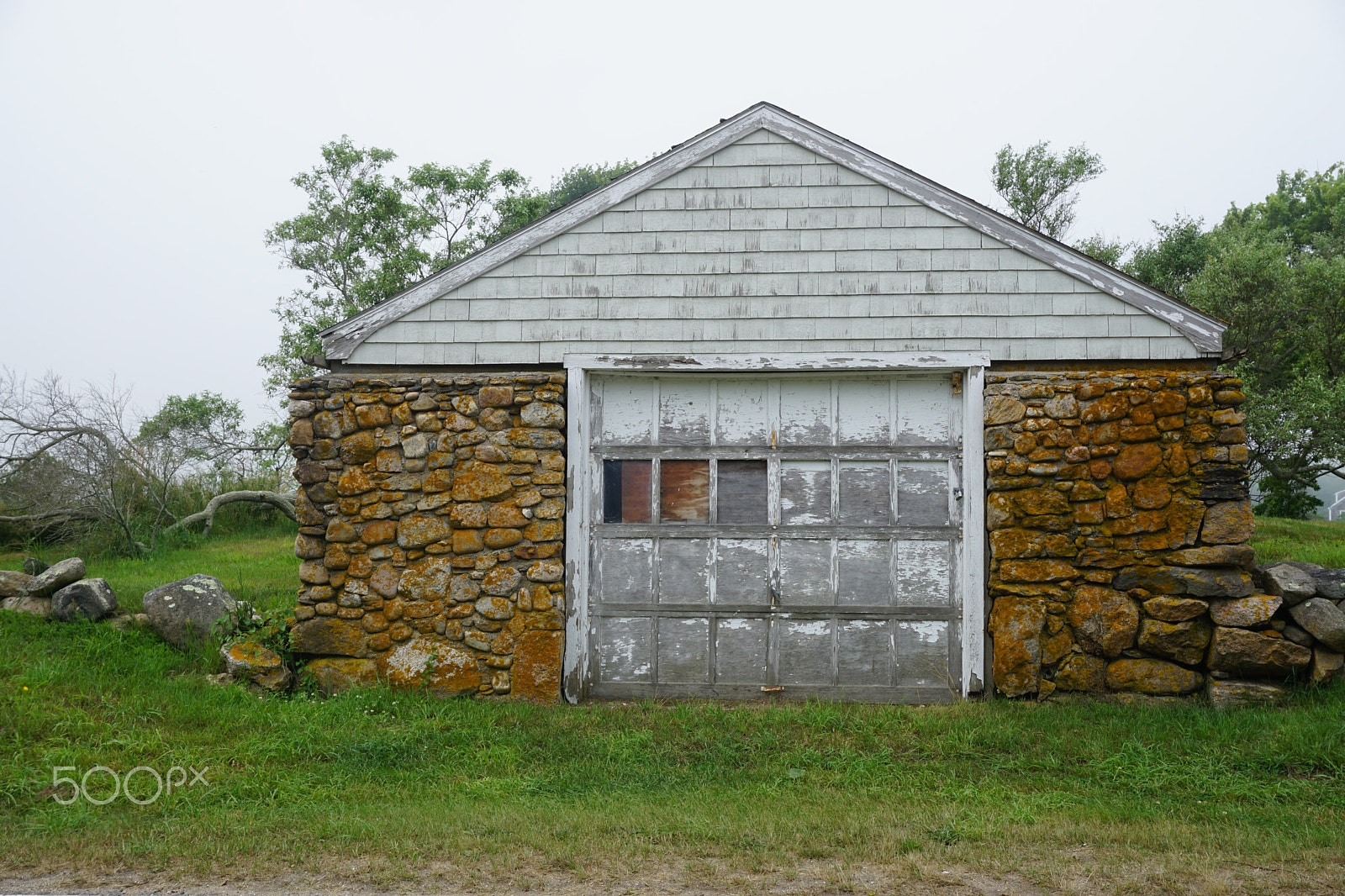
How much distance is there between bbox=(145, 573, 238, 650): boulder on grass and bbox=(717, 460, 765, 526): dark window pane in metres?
4.30

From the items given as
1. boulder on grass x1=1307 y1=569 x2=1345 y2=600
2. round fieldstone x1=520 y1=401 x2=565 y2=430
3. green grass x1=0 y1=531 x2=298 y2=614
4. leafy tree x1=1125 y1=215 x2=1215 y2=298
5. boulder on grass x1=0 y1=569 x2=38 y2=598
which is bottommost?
green grass x1=0 y1=531 x2=298 y2=614

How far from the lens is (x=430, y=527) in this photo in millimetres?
6285

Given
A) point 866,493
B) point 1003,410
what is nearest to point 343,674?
point 866,493

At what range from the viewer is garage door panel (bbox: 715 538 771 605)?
20.9ft

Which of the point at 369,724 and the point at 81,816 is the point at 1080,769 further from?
the point at 81,816

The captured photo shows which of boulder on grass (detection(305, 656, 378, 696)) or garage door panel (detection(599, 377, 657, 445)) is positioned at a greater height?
garage door panel (detection(599, 377, 657, 445))

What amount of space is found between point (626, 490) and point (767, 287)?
77.2 inches

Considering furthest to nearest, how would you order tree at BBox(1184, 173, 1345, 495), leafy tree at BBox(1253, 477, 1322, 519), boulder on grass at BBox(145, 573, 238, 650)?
leafy tree at BBox(1253, 477, 1322, 519)
tree at BBox(1184, 173, 1345, 495)
boulder on grass at BBox(145, 573, 238, 650)

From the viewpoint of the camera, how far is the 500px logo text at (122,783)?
4520mm

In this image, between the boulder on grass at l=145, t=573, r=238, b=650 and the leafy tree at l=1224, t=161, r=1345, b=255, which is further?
the leafy tree at l=1224, t=161, r=1345, b=255

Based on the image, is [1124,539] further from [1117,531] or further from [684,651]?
[684,651]

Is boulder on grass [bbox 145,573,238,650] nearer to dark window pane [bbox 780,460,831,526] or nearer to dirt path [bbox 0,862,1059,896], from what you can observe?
dirt path [bbox 0,862,1059,896]

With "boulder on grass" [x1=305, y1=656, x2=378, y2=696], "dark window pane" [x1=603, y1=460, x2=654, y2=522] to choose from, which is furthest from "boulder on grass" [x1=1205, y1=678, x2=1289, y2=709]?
"boulder on grass" [x1=305, y1=656, x2=378, y2=696]

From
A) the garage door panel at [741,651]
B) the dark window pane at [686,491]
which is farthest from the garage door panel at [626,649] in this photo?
the dark window pane at [686,491]
